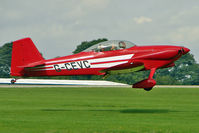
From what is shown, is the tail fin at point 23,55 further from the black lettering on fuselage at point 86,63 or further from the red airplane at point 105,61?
the black lettering on fuselage at point 86,63

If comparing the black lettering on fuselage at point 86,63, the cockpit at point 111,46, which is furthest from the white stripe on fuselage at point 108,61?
the cockpit at point 111,46

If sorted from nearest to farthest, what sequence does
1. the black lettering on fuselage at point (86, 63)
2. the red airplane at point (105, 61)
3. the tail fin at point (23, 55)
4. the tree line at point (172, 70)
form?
1. the red airplane at point (105, 61)
2. the black lettering on fuselage at point (86, 63)
3. the tail fin at point (23, 55)
4. the tree line at point (172, 70)

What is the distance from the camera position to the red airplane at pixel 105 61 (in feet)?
89.8

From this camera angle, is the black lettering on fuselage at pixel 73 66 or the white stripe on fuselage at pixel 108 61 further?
the black lettering on fuselage at pixel 73 66

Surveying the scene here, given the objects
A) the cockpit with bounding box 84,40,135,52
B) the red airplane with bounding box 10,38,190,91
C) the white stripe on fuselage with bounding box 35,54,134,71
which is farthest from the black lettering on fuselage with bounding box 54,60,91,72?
the cockpit with bounding box 84,40,135,52

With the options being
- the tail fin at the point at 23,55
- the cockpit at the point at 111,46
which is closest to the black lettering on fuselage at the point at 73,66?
the cockpit at the point at 111,46

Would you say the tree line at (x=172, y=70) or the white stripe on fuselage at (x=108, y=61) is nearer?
the white stripe on fuselage at (x=108, y=61)

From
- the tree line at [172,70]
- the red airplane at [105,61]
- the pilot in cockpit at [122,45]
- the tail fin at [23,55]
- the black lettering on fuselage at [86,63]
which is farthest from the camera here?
the tree line at [172,70]

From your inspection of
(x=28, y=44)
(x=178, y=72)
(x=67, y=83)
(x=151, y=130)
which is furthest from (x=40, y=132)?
(x=178, y=72)

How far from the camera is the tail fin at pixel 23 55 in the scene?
28188 mm

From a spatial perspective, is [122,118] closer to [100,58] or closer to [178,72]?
[100,58]

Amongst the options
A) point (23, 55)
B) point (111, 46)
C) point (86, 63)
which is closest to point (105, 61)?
point (111, 46)

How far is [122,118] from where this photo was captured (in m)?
29.6

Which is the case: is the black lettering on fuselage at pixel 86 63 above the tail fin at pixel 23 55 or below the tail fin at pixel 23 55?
below
